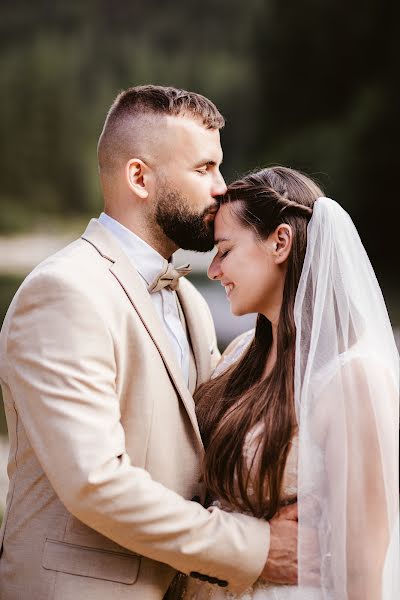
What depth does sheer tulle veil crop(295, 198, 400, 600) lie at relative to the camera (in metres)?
2.24

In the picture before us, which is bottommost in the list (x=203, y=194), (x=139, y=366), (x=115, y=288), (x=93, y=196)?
(x=93, y=196)

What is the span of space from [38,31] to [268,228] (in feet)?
64.6

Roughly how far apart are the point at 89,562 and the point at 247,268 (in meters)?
1.01

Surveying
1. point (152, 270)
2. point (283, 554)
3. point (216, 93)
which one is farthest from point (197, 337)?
point (216, 93)

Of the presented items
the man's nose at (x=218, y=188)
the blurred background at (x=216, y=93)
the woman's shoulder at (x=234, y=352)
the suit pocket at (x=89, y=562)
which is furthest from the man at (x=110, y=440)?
the blurred background at (x=216, y=93)

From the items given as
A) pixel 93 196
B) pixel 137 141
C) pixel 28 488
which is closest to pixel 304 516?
pixel 28 488

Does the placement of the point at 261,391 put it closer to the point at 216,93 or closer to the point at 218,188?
the point at 218,188

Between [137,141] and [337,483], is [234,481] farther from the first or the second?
[137,141]

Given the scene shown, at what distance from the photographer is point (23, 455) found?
2.41 metres

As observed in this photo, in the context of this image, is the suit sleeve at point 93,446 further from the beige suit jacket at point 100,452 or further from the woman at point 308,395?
the woman at point 308,395

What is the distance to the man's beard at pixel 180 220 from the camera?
267cm

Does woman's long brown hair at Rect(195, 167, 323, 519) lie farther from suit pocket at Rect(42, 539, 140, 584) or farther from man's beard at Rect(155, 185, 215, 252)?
suit pocket at Rect(42, 539, 140, 584)

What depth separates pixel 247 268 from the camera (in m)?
2.60

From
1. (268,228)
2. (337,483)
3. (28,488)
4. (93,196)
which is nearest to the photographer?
(337,483)
